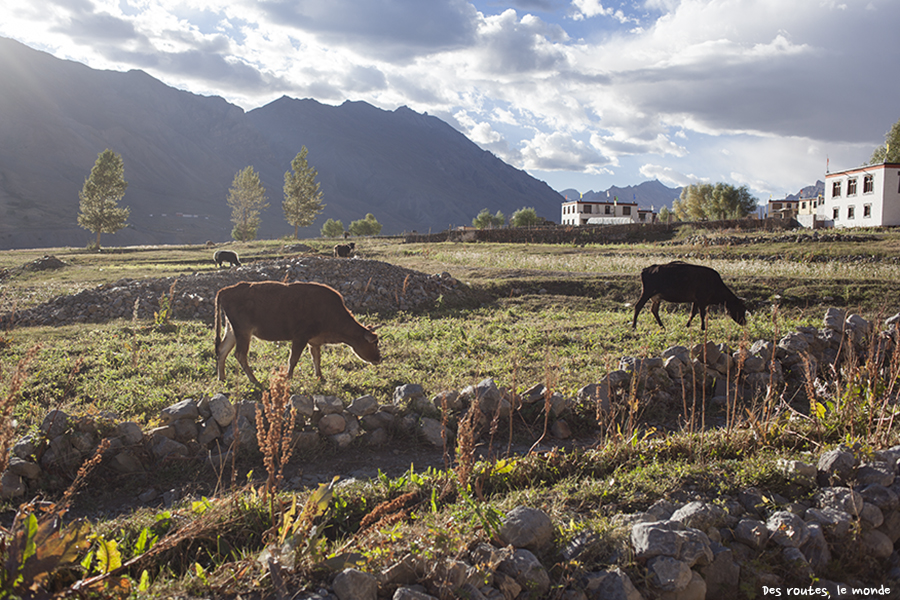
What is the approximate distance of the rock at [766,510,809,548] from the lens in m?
4.22

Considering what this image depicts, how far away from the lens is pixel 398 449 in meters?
6.96

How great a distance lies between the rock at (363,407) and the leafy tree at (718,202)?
3452 inches

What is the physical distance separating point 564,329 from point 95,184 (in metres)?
74.2

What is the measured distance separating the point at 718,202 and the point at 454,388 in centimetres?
9646

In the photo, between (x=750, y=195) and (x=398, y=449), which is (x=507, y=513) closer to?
(x=398, y=449)

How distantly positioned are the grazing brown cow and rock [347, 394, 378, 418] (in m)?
1.86

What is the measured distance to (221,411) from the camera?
6.66 m

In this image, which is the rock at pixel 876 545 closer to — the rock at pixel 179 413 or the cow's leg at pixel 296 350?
the rock at pixel 179 413

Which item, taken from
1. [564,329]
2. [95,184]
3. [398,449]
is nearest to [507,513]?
[398,449]

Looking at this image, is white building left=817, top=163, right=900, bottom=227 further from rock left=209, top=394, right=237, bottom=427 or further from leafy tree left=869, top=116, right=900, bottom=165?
rock left=209, top=394, right=237, bottom=427

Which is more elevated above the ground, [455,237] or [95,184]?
[95,184]

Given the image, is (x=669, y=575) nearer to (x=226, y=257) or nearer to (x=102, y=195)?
(x=226, y=257)

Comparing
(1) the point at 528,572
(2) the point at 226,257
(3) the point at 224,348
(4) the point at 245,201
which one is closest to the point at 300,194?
(4) the point at 245,201

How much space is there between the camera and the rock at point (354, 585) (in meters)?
3.32
